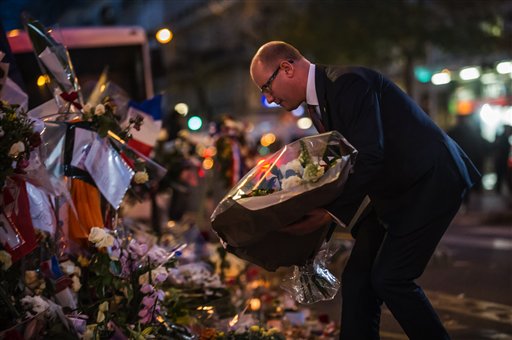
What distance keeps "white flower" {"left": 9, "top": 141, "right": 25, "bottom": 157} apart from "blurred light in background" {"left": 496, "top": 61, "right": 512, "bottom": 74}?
62.2ft

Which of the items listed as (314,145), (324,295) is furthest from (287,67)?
(324,295)

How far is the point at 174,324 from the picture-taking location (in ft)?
18.1

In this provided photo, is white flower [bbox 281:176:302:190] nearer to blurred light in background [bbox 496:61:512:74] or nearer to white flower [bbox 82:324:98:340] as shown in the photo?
white flower [bbox 82:324:98:340]

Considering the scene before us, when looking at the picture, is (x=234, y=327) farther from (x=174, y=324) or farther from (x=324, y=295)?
(x=324, y=295)

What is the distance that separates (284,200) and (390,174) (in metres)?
0.61

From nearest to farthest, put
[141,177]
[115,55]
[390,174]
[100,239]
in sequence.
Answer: [390,174] < [100,239] < [141,177] < [115,55]

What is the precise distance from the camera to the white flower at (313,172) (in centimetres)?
406

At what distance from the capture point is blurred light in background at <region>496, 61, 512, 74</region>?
21.9 metres

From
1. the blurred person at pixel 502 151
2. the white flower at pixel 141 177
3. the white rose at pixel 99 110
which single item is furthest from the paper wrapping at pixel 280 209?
the blurred person at pixel 502 151

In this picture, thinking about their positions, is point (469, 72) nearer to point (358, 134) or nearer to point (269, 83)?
point (269, 83)

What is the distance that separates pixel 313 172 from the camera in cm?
408

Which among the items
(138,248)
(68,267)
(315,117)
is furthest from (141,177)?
(315,117)

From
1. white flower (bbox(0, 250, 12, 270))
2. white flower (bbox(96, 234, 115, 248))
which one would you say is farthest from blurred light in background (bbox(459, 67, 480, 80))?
white flower (bbox(0, 250, 12, 270))

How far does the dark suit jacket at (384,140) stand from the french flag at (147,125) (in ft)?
8.34
